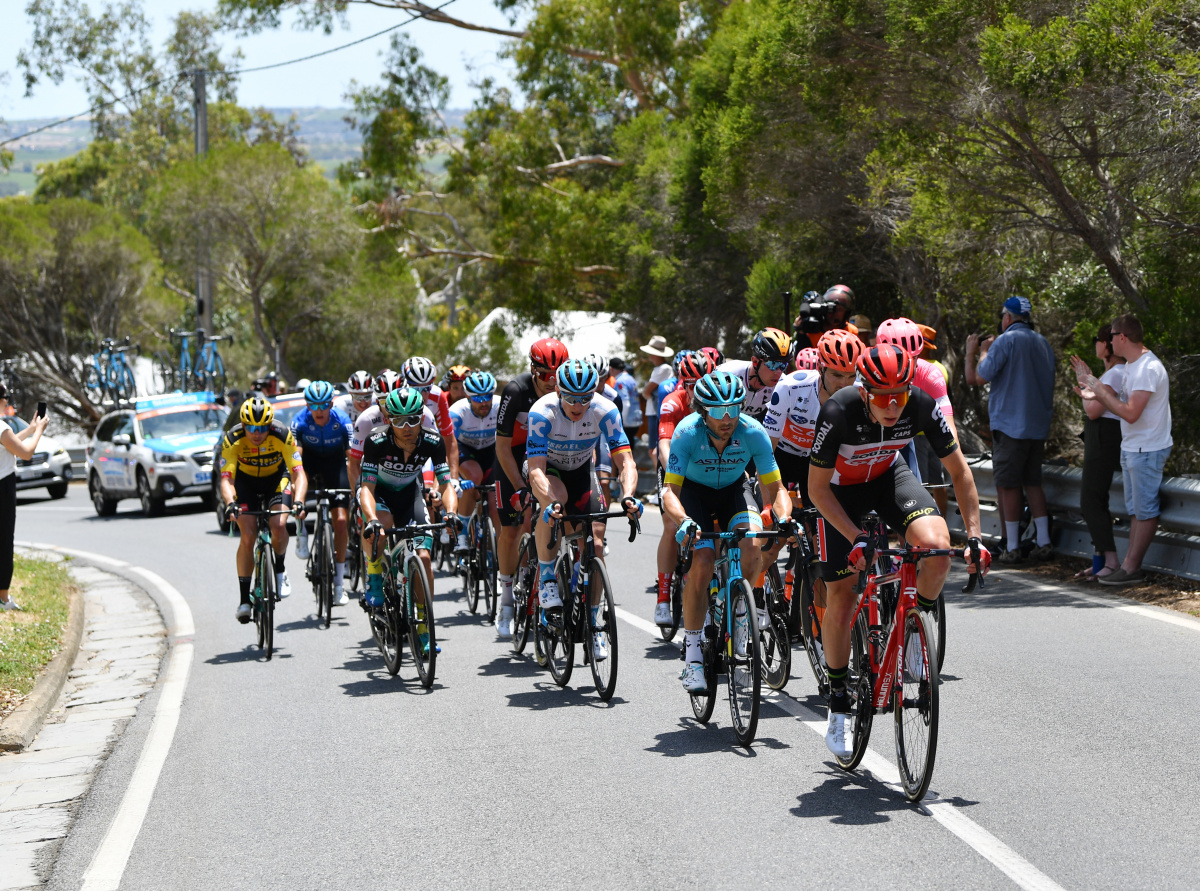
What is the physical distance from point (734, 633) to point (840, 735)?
88 centimetres

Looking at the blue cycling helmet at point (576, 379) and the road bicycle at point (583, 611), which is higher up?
the blue cycling helmet at point (576, 379)

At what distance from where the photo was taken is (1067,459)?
14.9m

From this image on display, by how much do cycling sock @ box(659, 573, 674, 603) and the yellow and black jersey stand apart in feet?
11.6

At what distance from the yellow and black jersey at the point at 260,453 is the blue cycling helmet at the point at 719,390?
15.5 feet

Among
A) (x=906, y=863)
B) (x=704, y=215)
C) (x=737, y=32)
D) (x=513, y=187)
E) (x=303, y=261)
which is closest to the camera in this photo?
(x=906, y=863)

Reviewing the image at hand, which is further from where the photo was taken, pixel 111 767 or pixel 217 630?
pixel 217 630

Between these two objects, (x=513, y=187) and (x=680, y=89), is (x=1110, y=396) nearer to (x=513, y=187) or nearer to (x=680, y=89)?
(x=680, y=89)

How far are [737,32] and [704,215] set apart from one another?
4006 millimetres

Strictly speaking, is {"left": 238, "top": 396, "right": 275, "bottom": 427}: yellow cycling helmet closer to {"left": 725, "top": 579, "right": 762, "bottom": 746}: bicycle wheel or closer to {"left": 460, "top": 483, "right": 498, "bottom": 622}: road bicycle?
{"left": 460, "top": 483, "right": 498, "bottom": 622}: road bicycle

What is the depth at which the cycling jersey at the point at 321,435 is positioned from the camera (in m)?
12.5

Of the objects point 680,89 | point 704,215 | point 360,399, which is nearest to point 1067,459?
point 360,399

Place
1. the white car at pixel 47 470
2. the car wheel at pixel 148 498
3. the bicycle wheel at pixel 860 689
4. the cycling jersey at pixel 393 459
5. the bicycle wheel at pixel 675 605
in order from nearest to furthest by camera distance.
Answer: the bicycle wheel at pixel 860 689 → the bicycle wheel at pixel 675 605 → the cycling jersey at pixel 393 459 → the car wheel at pixel 148 498 → the white car at pixel 47 470

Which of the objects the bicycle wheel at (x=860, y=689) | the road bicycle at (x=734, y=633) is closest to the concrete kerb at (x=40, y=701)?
the road bicycle at (x=734, y=633)

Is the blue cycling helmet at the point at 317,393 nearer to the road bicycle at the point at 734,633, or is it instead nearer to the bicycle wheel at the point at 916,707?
the road bicycle at the point at 734,633
